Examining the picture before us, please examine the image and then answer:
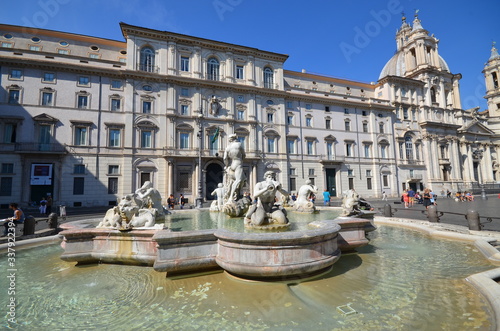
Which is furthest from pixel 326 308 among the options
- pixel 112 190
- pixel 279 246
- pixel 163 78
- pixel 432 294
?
pixel 163 78

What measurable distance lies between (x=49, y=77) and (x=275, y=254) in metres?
27.7

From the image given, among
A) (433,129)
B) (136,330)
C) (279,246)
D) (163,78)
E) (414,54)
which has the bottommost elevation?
(136,330)

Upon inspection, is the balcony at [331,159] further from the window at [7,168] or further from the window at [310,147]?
the window at [7,168]

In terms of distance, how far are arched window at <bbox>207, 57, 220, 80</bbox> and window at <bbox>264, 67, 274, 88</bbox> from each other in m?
6.05

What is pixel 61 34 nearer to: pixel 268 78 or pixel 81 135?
pixel 81 135

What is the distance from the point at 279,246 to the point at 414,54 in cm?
5290

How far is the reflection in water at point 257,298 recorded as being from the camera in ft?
8.66

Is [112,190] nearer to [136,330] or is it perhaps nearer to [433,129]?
[136,330]

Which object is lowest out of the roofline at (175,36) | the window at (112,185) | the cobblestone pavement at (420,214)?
the cobblestone pavement at (420,214)

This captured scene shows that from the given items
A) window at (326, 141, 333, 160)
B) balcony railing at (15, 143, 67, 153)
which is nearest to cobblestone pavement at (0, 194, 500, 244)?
balcony railing at (15, 143, 67, 153)

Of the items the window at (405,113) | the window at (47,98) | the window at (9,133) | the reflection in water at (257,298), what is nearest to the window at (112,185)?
the window at (9,133)

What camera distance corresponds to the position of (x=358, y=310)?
111 inches

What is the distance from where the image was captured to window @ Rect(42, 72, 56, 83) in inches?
837

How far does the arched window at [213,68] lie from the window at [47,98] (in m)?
15.0
